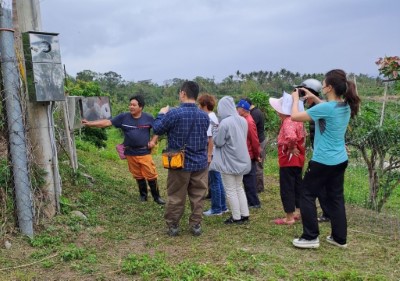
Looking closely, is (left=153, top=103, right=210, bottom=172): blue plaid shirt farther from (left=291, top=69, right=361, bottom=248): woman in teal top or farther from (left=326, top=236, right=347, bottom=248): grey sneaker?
(left=326, top=236, right=347, bottom=248): grey sneaker

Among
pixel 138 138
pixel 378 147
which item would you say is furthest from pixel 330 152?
pixel 138 138

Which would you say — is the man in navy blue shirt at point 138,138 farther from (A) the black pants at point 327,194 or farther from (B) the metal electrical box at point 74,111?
(A) the black pants at point 327,194

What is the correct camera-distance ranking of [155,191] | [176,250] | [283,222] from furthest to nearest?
1. [155,191]
2. [283,222]
3. [176,250]

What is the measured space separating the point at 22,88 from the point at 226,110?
227 centimetres

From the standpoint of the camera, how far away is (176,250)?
416 cm

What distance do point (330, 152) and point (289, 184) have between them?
39.2 inches

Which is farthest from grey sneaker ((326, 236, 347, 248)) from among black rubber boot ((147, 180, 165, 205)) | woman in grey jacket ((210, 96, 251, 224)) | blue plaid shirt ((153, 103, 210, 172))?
black rubber boot ((147, 180, 165, 205))

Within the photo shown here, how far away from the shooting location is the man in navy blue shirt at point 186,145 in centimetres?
449

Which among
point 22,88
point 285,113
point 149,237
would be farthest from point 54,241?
point 285,113

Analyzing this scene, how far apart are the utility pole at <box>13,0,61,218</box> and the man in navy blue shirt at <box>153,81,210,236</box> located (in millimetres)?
1244

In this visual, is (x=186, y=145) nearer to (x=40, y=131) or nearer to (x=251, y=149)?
(x=251, y=149)

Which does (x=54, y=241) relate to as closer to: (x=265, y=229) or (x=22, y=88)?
(x=22, y=88)

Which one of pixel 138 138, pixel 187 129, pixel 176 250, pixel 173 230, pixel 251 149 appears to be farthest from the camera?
pixel 138 138

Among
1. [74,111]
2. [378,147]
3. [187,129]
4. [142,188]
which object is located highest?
[74,111]
